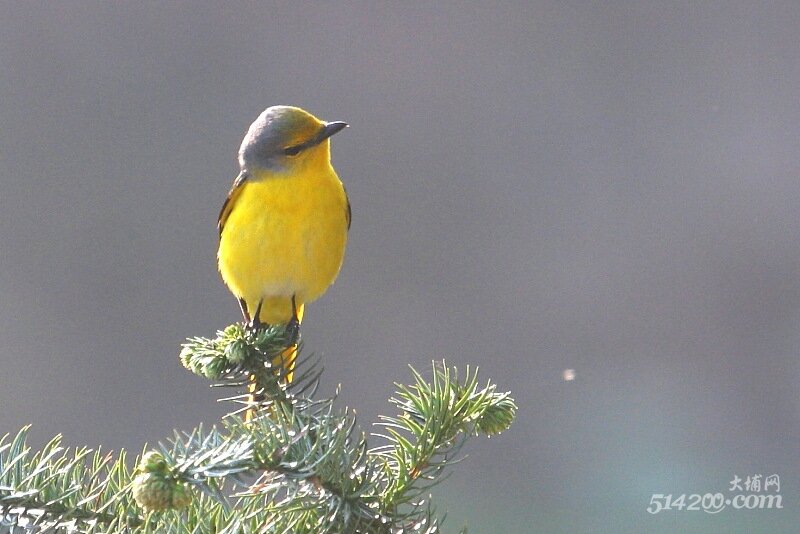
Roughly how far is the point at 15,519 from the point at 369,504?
1.32ft

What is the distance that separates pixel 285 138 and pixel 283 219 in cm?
21

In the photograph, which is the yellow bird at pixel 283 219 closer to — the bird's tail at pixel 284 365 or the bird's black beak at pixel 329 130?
the bird's black beak at pixel 329 130

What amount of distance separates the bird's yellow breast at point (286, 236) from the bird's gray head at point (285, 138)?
0.04m

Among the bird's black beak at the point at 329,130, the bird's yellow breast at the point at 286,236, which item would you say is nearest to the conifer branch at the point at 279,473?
the bird's yellow breast at the point at 286,236

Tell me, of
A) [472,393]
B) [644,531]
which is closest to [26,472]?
[472,393]

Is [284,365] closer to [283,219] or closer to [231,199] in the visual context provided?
[283,219]

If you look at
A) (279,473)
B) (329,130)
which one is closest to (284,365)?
(279,473)

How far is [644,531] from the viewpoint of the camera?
4227 millimetres

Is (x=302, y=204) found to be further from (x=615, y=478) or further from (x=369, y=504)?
(x=615, y=478)

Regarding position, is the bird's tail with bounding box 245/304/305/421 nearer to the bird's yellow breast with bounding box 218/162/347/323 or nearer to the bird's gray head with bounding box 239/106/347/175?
the bird's yellow breast with bounding box 218/162/347/323

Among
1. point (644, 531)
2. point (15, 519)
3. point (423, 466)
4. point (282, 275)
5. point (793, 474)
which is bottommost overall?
point (15, 519)

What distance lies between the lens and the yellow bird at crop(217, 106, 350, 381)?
2.01 metres

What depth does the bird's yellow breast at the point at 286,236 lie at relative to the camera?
2002 millimetres

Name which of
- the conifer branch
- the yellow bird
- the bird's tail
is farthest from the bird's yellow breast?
the conifer branch
